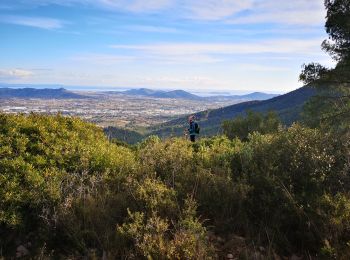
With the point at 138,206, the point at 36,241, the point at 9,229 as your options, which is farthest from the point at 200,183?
the point at 9,229

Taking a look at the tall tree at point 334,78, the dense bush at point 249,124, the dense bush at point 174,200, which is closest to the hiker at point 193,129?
the tall tree at point 334,78

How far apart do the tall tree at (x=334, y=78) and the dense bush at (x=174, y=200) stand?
10131 millimetres

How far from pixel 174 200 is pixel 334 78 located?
14.6 meters

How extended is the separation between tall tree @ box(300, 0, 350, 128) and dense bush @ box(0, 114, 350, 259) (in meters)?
10.1

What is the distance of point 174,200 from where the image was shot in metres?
6.14

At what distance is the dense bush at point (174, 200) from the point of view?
5.25m

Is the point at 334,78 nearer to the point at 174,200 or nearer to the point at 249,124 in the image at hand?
the point at 174,200

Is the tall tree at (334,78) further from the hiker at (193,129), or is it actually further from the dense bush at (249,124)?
the dense bush at (249,124)

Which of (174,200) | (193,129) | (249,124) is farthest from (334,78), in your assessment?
(249,124)

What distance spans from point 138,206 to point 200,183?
4.03 feet

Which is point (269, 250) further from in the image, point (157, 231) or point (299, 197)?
point (157, 231)

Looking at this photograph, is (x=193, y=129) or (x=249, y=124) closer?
(x=193, y=129)

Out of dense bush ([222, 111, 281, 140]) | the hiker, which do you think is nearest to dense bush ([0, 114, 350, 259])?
the hiker

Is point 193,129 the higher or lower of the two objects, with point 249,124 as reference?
higher
